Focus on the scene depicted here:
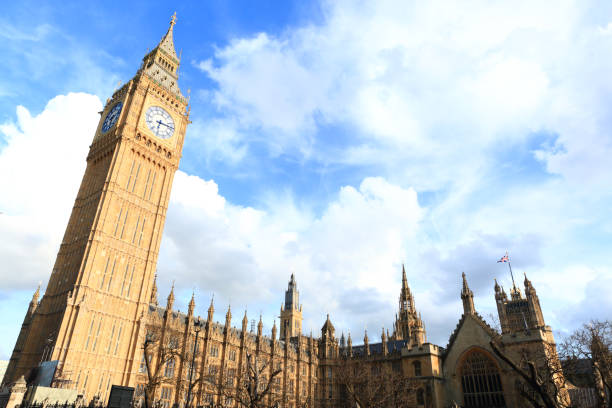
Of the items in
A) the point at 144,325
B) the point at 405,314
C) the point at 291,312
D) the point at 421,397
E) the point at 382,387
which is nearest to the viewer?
the point at 144,325

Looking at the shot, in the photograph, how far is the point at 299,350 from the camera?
75.1 meters

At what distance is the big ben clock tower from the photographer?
45.4m

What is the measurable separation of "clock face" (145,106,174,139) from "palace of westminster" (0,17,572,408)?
19 centimetres

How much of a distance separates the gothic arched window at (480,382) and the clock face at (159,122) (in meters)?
58.5

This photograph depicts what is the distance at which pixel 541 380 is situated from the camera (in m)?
24.0

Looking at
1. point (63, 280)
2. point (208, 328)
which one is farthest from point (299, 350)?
point (63, 280)

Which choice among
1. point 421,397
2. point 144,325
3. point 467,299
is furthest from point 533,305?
point 144,325

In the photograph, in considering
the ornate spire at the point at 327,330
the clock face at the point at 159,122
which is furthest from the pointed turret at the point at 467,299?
the clock face at the point at 159,122

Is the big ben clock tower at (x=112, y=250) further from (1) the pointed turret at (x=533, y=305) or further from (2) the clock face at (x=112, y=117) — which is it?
(1) the pointed turret at (x=533, y=305)

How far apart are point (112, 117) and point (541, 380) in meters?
64.9

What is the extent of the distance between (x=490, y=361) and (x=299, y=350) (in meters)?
34.0

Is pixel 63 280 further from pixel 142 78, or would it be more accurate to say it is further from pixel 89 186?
pixel 142 78

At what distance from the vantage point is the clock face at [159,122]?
62781 millimetres

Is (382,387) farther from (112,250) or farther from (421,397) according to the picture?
(112,250)
